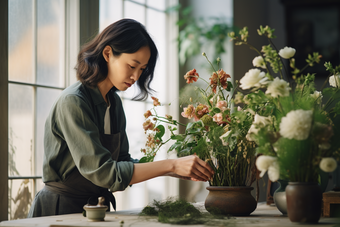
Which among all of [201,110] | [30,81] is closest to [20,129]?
[30,81]

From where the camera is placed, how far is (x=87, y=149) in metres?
1.31

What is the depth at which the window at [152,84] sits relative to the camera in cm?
270

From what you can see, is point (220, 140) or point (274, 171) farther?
point (220, 140)

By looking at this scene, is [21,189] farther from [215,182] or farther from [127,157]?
[215,182]

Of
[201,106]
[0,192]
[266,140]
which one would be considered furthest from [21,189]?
[266,140]

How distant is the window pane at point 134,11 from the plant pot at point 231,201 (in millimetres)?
1777

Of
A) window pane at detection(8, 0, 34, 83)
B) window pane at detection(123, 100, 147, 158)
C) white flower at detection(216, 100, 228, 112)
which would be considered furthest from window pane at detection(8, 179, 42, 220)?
white flower at detection(216, 100, 228, 112)

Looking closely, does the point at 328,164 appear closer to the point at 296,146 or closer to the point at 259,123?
the point at 296,146

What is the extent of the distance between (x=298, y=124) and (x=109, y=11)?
1.87 meters

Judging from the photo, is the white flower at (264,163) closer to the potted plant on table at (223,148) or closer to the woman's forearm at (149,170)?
the potted plant on table at (223,148)

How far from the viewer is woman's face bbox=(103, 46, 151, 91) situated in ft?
5.28

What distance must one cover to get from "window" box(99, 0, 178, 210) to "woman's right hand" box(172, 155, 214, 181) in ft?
4.31

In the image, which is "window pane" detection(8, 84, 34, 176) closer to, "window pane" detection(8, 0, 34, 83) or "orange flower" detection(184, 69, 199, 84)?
"window pane" detection(8, 0, 34, 83)

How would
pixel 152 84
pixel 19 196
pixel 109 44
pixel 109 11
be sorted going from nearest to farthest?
pixel 109 44, pixel 19 196, pixel 109 11, pixel 152 84
